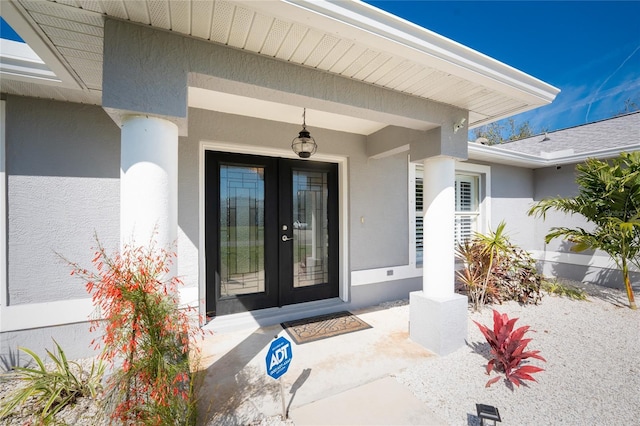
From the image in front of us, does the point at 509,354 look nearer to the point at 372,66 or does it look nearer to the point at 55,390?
the point at 372,66

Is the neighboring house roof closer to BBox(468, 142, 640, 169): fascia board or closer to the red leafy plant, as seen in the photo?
BBox(468, 142, 640, 169): fascia board

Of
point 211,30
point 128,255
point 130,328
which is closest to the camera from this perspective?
point 130,328

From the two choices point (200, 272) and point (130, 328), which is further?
point (200, 272)

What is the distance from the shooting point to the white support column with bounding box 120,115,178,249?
192 cm

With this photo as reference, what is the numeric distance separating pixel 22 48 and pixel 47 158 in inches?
42.7

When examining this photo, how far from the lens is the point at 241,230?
13.6ft

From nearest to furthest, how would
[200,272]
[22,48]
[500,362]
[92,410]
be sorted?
[92,410]
[22,48]
[500,362]
[200,272]

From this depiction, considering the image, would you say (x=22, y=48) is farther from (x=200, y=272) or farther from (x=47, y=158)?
(x=200, y=272)

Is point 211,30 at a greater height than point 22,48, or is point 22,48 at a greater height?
point 22,48

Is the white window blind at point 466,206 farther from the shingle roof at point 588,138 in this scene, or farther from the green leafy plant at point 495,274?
the shingle roof at point 588,138

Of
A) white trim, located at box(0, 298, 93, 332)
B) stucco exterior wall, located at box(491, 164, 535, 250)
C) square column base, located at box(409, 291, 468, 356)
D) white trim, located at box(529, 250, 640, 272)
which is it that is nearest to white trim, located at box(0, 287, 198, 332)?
white trim, located at box(0, 298, 93, 332)

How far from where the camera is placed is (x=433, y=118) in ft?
10.3

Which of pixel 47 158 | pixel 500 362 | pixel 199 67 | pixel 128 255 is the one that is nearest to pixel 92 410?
pixel 128 255

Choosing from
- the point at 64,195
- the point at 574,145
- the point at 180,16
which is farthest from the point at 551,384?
the point at 574,145
